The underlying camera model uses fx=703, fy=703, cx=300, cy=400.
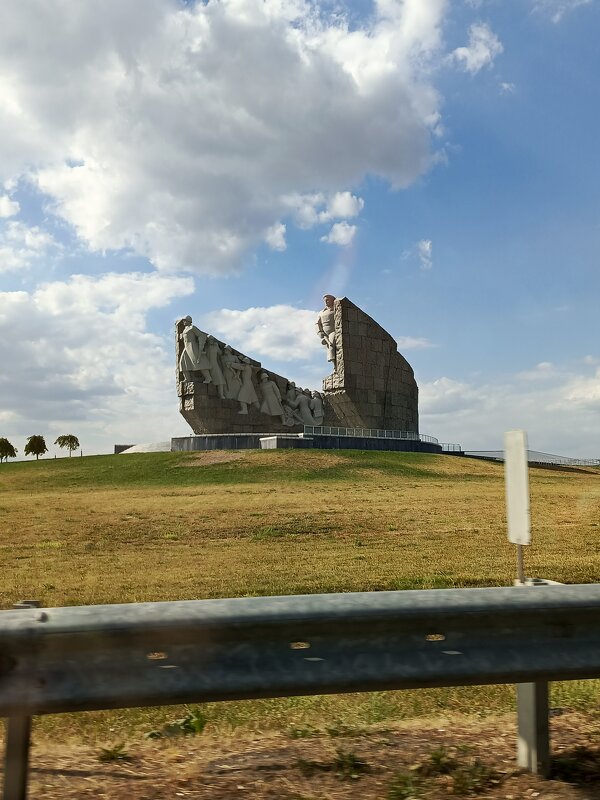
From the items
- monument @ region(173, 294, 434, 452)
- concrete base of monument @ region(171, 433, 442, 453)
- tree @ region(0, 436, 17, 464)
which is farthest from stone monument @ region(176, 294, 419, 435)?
tree @ region(0, 436, 17, 464)

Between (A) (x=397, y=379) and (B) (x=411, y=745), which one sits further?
(A) (x=397, y=379)

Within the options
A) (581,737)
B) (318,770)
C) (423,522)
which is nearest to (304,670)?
(318,770)

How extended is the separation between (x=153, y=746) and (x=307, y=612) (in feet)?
4.53

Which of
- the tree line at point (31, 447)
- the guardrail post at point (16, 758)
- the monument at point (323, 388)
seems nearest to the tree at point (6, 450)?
the tree line at point (31, 447)

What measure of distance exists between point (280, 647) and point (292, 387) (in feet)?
146

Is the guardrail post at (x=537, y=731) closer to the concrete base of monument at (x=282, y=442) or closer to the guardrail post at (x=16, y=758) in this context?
the guardrail post at (x=16, y=758)

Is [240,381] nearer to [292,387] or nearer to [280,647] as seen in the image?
[292,387]

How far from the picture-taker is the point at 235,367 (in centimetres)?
4344

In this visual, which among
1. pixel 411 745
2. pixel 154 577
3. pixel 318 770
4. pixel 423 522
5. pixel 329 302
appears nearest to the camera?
pixel 318 770

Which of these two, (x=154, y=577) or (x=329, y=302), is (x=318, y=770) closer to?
(x=154, y=577)

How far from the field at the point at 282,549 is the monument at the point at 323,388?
14.8 metres

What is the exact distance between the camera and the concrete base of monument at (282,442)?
36.3 meters

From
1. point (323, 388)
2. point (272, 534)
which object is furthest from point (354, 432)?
point (272, 534)

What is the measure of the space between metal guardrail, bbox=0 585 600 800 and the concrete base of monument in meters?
32.6
